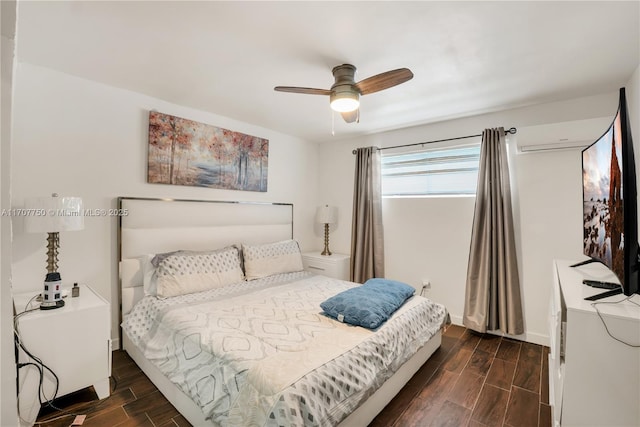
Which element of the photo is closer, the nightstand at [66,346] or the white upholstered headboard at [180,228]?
the nightstand at [66,346]

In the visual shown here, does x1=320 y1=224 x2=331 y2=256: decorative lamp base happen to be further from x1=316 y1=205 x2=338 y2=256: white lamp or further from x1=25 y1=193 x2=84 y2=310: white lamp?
x1=25 y1=193 x2=84 y2=310: white lamp

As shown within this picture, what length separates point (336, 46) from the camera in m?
1.95

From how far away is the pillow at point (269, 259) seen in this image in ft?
10.4

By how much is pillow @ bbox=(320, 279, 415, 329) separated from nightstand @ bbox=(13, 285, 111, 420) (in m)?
1.56

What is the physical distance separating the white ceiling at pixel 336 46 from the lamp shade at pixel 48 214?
1.04 m

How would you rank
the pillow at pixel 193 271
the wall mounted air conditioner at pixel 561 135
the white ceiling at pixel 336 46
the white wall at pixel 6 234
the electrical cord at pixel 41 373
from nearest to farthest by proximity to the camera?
the white wall at pixel 6 234, the white ceiling at pixel 336 46, the electrical cord at pixel 41 373, the pillow at pixel 193 271, the wall mounted air conditioner at pixel 561 135

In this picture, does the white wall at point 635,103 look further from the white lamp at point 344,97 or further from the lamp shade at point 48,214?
the lamp shade at point 48,214

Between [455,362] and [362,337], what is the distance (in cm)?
126

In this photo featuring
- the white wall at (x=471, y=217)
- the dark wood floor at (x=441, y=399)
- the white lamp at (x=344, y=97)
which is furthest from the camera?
the white wall at (x=471, y=217)

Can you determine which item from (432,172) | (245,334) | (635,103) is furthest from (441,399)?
(635,103)

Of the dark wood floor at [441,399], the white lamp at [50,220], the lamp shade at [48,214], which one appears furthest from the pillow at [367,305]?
the lamp shade at [48,214]

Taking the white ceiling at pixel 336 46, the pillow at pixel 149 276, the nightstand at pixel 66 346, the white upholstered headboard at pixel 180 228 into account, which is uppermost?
the white ceiling at pixel 336 46

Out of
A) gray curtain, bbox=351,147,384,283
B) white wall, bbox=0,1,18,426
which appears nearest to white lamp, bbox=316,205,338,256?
gray curtain, bbox=351,147,384,283

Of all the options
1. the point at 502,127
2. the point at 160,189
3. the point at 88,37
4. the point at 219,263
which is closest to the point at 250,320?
the point at 219,263
